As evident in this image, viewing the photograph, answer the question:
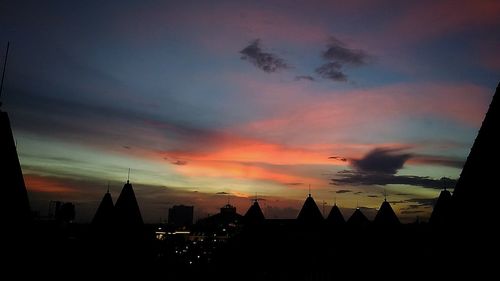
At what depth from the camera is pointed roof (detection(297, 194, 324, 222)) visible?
35344 mm

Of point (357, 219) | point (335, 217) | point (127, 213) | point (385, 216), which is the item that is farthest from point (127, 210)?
point (357, 219)

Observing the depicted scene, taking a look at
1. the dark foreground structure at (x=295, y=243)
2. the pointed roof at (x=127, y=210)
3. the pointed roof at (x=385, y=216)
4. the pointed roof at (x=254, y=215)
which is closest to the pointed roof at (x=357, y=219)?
the dark foreground structure at (x=295, y=243)

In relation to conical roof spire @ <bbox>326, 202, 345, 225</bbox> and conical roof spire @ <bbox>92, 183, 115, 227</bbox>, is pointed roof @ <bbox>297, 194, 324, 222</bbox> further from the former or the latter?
conical roof spire @ <bbox>92, 183, 115, 227</bbox>

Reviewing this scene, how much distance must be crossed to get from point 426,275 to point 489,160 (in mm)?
1365

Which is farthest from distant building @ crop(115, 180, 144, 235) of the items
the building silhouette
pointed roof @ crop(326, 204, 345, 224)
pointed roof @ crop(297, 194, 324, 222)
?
pointed roof @ crop(326, 204, 345, 224)

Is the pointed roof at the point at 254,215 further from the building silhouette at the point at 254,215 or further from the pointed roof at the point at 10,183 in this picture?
the pointed roof at the point at 10,183

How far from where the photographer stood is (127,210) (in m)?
22.1

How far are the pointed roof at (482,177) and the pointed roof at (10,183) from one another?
5792 millimetres

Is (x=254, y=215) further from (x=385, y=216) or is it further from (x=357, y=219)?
(x=357, y=219)

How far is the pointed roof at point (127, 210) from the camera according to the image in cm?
2158

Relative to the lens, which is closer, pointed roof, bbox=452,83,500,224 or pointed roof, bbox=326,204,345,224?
pointed roof, bbox=452,83,500,224

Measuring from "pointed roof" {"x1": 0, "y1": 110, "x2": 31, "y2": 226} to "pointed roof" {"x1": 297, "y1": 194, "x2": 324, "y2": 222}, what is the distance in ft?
101

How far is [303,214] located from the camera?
3566cm

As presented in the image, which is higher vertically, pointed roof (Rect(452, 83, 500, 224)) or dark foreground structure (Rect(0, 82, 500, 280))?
pointed roof (Rect(452, 83, 500, 224))
